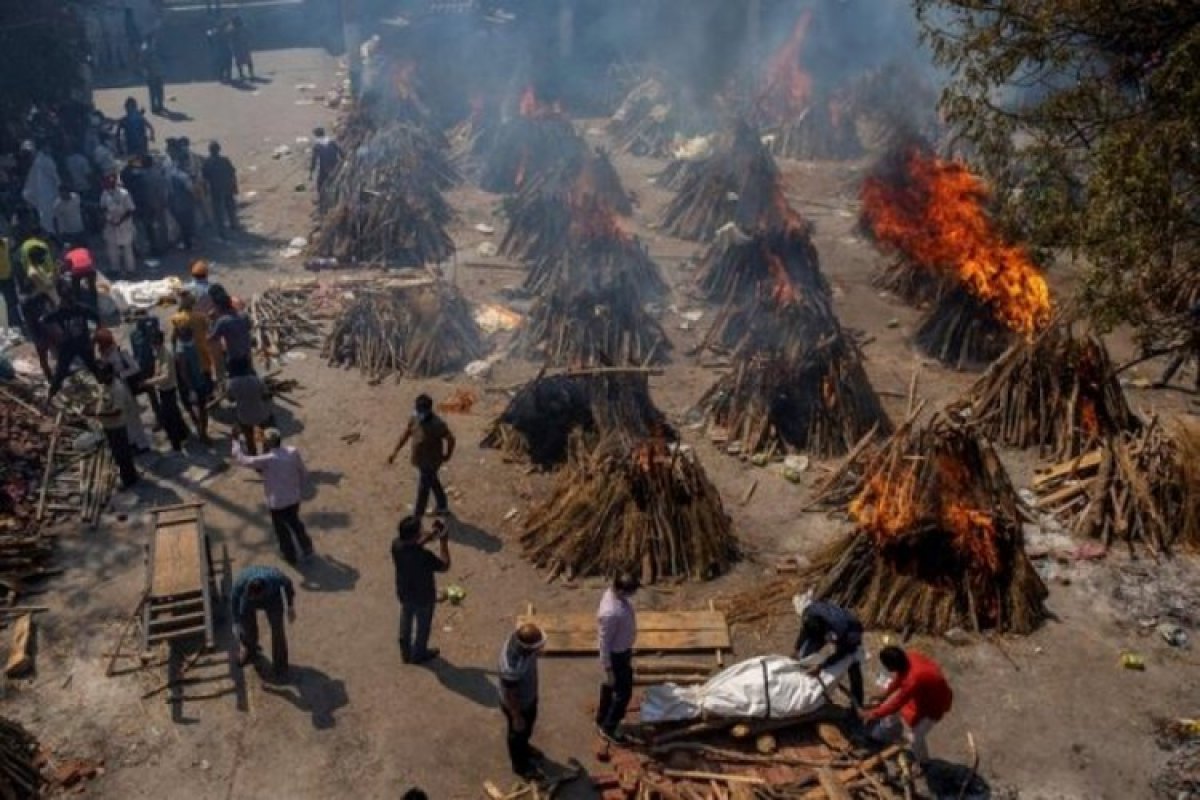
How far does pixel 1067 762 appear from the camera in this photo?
29.4 ft

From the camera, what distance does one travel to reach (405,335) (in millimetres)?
15609

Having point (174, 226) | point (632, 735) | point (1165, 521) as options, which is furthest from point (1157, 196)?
point (174, 226)

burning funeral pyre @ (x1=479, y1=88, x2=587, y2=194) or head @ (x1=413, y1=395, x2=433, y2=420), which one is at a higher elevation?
burning funeral pyre @ (x1=479, y1=88, x2=587, y2=194)

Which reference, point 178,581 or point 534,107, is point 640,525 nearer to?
point 178,581

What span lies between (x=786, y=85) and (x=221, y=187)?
49.8 ft

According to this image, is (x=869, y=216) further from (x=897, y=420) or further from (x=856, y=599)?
(x=856, y=599)

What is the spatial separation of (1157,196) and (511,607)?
7152 millimetres

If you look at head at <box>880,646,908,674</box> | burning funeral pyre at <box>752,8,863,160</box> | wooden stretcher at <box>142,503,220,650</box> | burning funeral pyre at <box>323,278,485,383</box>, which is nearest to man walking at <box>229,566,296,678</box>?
wooden stretcher at <box>142,503,220,650</box>

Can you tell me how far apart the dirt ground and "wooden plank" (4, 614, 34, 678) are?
13cm

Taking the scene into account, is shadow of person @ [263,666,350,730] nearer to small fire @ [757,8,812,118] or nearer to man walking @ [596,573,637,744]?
man walking @ [596,573,637,744]

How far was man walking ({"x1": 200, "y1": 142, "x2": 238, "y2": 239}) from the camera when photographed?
782 inches

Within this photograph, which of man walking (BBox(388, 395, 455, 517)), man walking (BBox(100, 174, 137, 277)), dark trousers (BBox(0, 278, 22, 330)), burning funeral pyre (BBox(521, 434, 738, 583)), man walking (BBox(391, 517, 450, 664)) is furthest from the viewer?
man walking (BBox(100, 174, 137, 277))

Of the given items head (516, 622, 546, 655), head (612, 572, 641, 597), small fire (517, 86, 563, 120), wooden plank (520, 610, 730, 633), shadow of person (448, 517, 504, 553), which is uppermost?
small fire (517, 86, 563, 120)

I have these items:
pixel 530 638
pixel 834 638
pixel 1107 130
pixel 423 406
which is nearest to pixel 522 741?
pixel 530 638
